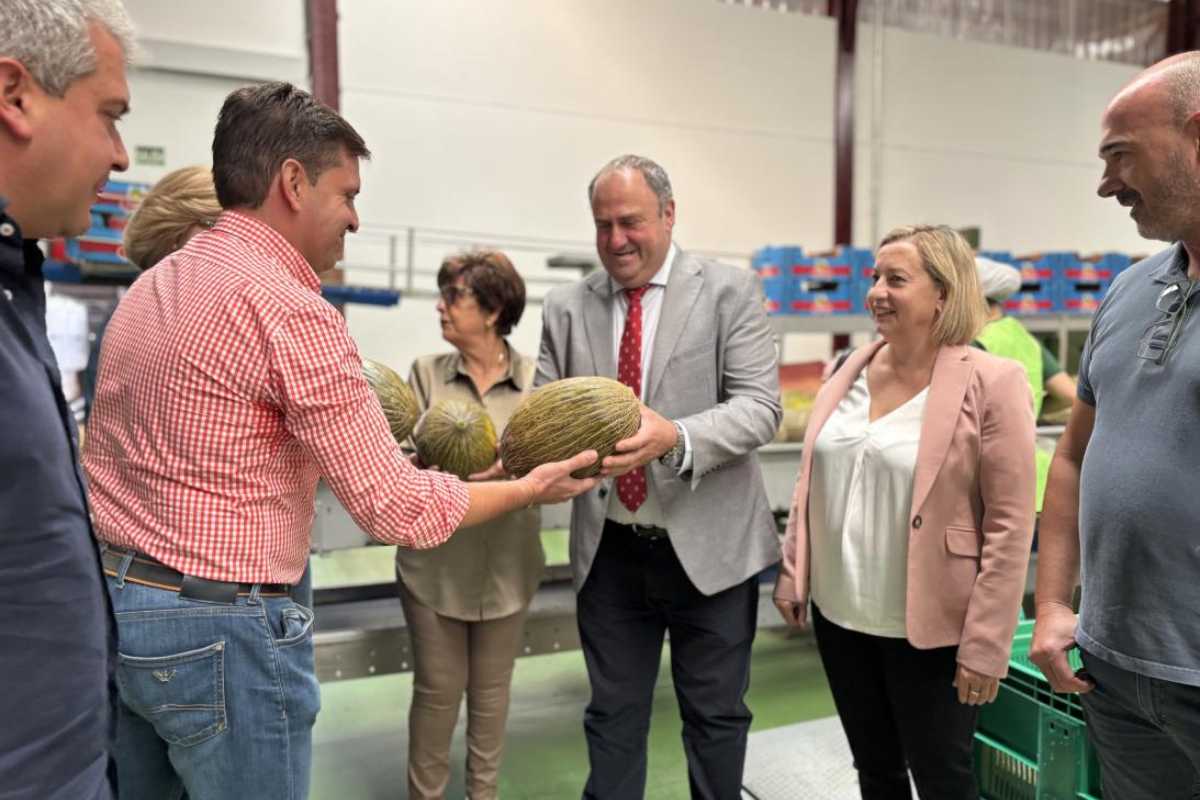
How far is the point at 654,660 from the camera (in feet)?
7.97

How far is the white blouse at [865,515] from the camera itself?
6.96ft

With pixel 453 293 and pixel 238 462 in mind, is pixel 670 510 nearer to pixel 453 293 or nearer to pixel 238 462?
→ pixel 453 293

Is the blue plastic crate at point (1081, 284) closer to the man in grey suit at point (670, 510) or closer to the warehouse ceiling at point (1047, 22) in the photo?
the man in grey suit at point (670, 510)

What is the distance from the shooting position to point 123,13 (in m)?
1.08

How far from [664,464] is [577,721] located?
1.83 metres

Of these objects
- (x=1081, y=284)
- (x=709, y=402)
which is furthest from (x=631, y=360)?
(x=1081, y=284)

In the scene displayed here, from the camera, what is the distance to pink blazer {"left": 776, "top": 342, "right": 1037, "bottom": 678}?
200cm

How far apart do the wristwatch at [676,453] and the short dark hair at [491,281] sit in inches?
34.2

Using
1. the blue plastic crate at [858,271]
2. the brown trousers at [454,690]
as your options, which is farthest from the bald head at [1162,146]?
the blue plastic crate at [858,271]

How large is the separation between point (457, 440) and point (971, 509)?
1238 millimetres

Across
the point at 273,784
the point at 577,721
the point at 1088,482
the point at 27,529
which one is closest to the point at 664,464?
the point at 1088,482

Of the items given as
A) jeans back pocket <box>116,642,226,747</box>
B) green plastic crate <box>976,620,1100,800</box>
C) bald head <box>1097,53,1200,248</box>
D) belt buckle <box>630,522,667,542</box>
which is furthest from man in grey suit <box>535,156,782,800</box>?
jeans back pocket <box>116,642,226,747</box>

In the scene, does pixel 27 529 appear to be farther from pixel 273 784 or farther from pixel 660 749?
pixel 660 749

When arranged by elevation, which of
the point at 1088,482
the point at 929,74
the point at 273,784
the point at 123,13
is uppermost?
the point at 929,74
